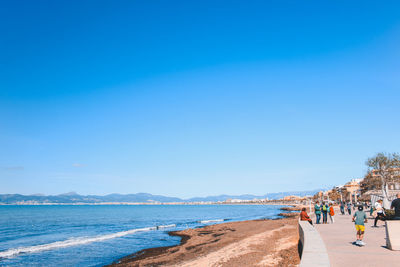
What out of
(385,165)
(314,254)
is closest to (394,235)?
(314,254)

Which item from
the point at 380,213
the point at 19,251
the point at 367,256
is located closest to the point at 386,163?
the point at 380,213

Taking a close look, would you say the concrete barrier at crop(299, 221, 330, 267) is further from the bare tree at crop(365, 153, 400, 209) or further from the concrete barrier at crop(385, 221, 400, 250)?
the bare tree at crop(365, 153, 400, 209)

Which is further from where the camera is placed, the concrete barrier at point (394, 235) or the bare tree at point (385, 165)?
the bare tree at point (385, 165)

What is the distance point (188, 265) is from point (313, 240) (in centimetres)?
798

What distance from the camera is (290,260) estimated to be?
10742 mm

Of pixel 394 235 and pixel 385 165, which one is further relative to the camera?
pixel 385 165

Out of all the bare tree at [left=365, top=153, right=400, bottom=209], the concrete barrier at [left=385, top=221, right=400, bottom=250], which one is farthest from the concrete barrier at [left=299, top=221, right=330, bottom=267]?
the bare tree at [left=365, top=153, right=400, bottom=209]

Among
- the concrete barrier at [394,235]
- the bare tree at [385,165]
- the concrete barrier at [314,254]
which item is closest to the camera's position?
the concrete barrier at [314,254]

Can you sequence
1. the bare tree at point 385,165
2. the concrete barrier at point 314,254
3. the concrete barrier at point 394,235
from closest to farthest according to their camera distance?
the concrete barrier at point 314,254
the concrete barrier at point 394,235
the bare tree at point 385,165

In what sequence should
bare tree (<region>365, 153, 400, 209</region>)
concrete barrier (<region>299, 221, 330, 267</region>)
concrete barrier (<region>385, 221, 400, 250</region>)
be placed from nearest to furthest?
concrete barrier (<region>299, 221, 330, 267</region>) → concrete barrier (<region>385, 221, 400, 250</region>) → bare tree (<region>365, 153, 400, 209</region>)

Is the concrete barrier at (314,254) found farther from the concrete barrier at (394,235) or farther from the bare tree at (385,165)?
the bare tree at (385,165)

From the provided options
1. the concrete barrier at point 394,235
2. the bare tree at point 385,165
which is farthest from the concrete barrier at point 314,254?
the bare tree at point 385,165

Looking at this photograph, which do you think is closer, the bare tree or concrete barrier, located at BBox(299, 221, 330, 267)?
concrete barrier, located at BBox(299, 221, 330, 267)

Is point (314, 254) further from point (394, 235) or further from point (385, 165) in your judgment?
point (385, 165)
